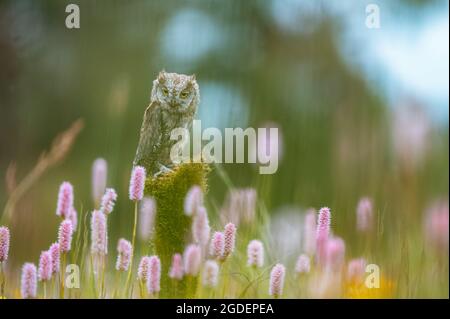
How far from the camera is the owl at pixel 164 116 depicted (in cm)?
177

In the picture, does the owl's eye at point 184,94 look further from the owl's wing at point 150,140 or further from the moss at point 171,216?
the moss at point 171,216

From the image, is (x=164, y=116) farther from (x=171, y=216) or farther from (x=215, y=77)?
(x=215, y=77)

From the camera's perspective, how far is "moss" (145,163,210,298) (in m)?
1.67

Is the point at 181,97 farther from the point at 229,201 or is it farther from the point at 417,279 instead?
the point at 417,279

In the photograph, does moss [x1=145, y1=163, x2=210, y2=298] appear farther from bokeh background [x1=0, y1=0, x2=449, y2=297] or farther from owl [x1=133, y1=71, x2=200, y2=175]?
bokeh background [x1=0, y1=0, x2=449, y2=297]

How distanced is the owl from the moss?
60 mm

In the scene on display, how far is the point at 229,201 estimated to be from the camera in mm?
1835

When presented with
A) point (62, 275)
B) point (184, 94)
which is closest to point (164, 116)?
point (184, 94)

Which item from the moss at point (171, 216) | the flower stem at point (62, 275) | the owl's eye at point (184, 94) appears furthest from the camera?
the owl's eye at point (184, 94)

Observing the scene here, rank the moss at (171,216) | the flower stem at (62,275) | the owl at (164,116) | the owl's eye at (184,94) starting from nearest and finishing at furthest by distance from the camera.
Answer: the flower stem at (62,275) < the moss at (171,216) < the owl at (164,116) < the owl's eye at (184,94)

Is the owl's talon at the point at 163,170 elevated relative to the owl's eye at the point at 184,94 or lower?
lower

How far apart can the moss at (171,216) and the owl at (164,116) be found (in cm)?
6

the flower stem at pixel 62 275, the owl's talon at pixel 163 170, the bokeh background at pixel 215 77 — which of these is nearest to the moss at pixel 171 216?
the owl's talon at pixel 163 170

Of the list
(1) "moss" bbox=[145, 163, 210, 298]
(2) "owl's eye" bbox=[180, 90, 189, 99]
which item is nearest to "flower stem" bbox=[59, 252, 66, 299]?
(1) "moss" bbox=[145, 163, 210, 298]
